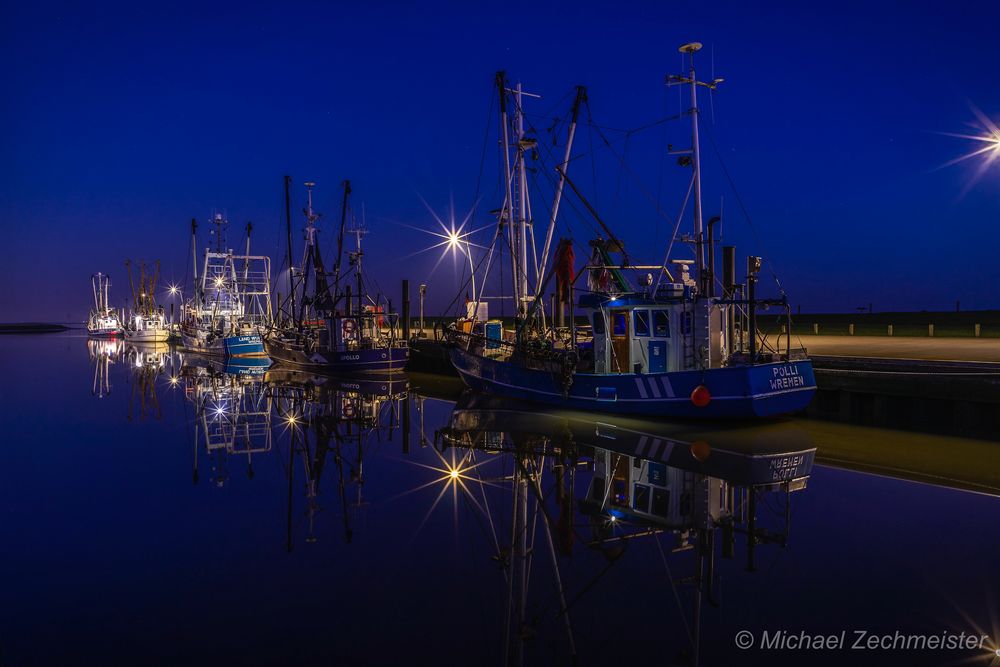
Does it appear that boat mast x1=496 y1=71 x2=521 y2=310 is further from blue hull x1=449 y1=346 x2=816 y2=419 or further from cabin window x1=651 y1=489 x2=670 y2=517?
cabin window x1=651 y1=489 x2=670 y2=517

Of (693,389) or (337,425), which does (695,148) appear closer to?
A: (693,389)

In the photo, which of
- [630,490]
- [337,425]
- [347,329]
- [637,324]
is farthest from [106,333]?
[630,490]

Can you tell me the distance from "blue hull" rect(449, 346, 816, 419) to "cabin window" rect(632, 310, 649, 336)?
5.09 ft

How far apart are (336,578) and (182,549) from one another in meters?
2.91

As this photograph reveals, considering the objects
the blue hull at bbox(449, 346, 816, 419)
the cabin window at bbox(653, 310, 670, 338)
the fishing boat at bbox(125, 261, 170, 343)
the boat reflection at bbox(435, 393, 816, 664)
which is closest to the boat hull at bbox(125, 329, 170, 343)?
the fishing boat at bbox(125, 261, 170, 343)

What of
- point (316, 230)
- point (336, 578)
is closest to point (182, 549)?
point (336, 578)

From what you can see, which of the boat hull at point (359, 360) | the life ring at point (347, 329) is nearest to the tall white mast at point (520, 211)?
the boat hull at point (359, 360)

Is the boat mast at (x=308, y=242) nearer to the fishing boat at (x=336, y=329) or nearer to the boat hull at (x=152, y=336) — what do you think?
the fishing boat at (x=336, y=329)

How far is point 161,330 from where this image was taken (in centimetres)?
9369

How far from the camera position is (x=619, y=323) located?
69.2ft

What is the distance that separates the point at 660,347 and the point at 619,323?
1.62 meters

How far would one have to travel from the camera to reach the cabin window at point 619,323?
68.6 feet

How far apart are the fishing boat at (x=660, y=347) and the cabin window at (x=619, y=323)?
0.03 metres

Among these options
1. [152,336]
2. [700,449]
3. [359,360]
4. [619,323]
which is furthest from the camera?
[152,336]
